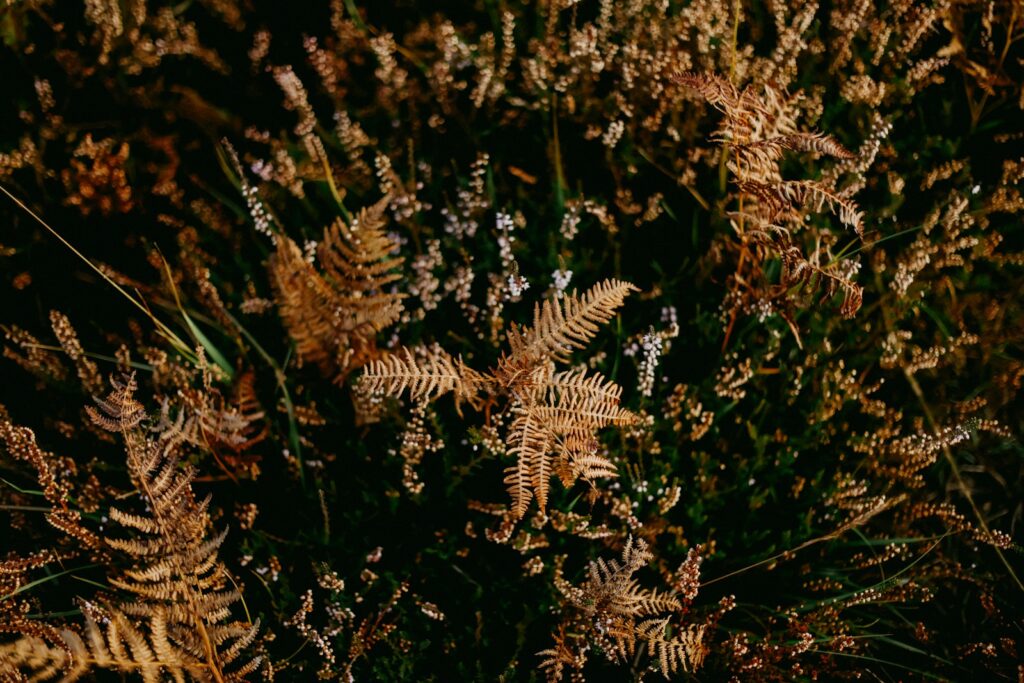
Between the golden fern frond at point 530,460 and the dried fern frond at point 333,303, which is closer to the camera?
the golden fern frond at point 530,460

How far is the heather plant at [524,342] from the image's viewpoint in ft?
7.31

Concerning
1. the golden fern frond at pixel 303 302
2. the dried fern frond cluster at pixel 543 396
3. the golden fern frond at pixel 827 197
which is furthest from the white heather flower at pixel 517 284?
the golden fern frond at pixel 827 197

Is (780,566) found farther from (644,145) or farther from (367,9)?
(367,9)

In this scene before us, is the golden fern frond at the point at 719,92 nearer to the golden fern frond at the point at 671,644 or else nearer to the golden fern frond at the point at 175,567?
the golden fern frond at the point at 671,644

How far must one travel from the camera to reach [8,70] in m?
3.16

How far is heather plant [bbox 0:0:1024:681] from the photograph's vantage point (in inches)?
87.7

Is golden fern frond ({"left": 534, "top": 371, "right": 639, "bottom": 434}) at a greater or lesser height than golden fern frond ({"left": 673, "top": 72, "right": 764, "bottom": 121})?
lesser

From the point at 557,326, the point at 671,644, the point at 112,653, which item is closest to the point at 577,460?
the point at 557,326

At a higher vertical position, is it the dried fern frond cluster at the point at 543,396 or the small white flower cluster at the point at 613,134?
the small white flower cluster at the point at 613,134

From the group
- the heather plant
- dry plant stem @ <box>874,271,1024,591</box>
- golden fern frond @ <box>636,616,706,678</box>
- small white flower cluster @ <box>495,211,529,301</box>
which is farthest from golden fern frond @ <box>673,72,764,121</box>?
golden fern frond @ <box>636,616,706,678</box>

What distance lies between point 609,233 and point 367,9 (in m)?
1.66

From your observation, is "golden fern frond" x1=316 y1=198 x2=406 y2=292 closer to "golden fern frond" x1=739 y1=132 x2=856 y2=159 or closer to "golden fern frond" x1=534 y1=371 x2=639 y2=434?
"golden fern frond" x1=534 y1=371 x2=639 y2=434

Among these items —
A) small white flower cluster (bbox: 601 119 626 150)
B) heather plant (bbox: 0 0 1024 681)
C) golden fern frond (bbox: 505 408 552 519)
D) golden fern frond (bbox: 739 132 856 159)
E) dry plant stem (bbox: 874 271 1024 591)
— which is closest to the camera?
golden fern frond (bbox: 505 408 552 519)

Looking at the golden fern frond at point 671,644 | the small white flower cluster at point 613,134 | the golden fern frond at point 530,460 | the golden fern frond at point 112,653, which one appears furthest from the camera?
the small white flower cluster at point 613,134
